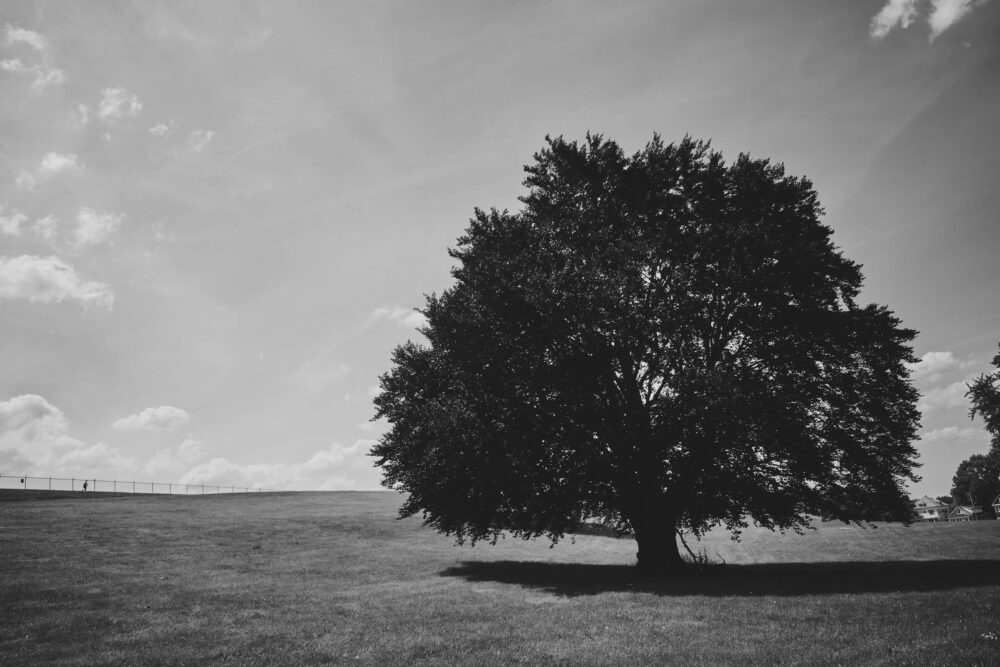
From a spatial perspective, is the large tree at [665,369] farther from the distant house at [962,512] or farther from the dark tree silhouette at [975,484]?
the distant house at [962,512]

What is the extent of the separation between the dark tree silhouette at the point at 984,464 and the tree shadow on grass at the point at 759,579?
39.8 m

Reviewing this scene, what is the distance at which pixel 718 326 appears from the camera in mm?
21812

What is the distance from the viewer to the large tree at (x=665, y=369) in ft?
65.0

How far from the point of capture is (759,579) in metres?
17.6

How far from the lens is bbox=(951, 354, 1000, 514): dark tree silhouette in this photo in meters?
48.3

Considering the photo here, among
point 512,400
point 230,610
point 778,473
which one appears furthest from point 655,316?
point 230,610

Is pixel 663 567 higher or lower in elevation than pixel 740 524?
lower

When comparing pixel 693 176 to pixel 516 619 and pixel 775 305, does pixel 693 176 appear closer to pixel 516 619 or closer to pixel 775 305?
pixel 775 305

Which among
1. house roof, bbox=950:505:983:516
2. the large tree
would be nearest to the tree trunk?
the large tree

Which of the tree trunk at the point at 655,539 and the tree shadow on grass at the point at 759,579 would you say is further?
the tree trunk at the point at 655,539

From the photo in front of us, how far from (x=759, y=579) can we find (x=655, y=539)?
14.7 feet

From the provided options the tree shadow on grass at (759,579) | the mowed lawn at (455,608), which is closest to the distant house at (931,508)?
the mowed lawn at (455,608)

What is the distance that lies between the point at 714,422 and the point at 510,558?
16561 millimetres

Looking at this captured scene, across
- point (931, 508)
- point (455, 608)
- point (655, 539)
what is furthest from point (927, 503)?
point (455, 608)
